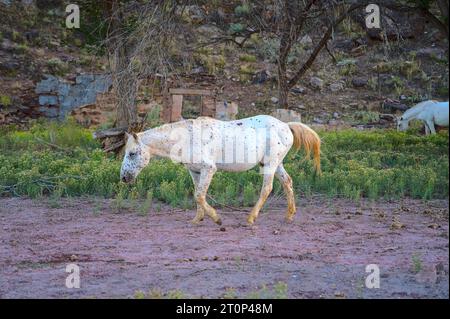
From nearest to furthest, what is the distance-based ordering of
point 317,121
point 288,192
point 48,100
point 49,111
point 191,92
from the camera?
point 288,192 → point 191,92 → point 49,111 → point 48,100 → point 317,121

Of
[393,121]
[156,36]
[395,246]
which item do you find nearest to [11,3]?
[393,121]

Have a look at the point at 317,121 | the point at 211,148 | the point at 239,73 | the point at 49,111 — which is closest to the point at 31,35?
the point at 49,111

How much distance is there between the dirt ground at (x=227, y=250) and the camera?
264 inches

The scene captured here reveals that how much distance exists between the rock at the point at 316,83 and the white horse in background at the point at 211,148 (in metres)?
20.7

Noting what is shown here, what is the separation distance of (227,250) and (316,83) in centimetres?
2306

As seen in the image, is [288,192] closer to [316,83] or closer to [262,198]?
[262,198]

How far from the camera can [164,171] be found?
41.9ft

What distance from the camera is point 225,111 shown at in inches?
979

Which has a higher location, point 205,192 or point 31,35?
point 31,35

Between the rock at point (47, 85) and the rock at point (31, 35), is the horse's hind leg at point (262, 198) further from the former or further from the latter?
the rock at point (31, 35)

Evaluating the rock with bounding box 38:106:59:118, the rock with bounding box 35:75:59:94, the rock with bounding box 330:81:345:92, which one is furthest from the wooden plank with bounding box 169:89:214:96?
the rock with bounding box 330:81:345:92

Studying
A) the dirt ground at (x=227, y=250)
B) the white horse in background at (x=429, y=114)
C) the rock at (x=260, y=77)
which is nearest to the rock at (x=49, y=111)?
the rock at (x=260, y=77)

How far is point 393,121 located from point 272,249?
18227 mm

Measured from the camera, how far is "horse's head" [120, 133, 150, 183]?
955 cm
